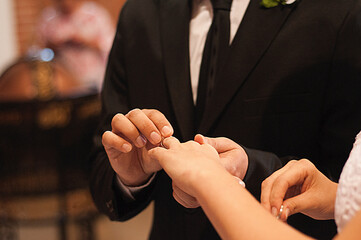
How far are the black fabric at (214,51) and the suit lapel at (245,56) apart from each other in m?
0.03

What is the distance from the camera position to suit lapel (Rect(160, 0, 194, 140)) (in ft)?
3.65

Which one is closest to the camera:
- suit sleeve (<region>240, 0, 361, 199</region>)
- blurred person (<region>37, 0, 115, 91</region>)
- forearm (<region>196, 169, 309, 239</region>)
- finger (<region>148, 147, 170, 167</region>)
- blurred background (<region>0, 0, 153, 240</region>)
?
forearm (<region>196, 169, 309, 239</region>)

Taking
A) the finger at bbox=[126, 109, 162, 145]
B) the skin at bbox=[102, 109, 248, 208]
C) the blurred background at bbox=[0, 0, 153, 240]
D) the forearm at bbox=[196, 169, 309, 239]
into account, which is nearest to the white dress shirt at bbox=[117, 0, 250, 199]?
the skin at bbox=[102, 109, 248, 208]

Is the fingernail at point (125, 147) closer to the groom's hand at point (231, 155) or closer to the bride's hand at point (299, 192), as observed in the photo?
the groom's hand at point (231, 155)

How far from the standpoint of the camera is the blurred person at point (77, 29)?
3.88 metres

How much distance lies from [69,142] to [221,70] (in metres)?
1.51

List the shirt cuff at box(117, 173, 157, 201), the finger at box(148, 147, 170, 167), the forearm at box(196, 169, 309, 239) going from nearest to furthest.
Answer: the forearm at box(196, 169, 309, 239)
the finger at box(148, 147, 170, 167)
the shirt cuff at box(117, 173, 157, 201)

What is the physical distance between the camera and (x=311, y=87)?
3.56ft

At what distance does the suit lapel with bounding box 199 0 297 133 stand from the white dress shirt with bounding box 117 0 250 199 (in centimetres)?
5

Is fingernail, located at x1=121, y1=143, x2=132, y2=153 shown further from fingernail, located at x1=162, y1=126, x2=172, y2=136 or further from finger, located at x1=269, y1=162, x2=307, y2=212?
finger, located at x1=269, y1=162, x2=307, y2=212

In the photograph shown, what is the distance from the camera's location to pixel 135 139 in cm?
97

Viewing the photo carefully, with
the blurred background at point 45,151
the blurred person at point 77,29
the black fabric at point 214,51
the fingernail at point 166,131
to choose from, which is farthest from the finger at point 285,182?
the blurred person at point 77,29

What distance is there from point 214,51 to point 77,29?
3.13m

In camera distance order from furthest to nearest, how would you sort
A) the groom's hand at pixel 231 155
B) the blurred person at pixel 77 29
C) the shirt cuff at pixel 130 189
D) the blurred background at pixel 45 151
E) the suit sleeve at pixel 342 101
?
the blurred person at pixel 77 29 < the blurred background at pixel 45 151 < the shirt cuff at pixel 130 189 < the suit sleeve at pixel 342 101 < the groom's hand at pixel 231 155
